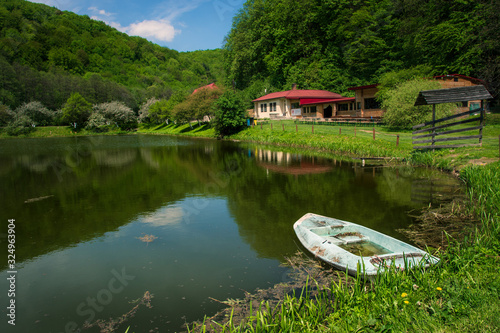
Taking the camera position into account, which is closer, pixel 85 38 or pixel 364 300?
pixel 364 300

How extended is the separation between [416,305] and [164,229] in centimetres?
773

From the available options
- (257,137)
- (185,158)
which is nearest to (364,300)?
(185,158)

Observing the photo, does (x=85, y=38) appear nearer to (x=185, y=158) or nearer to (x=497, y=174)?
(x=185, y=158)

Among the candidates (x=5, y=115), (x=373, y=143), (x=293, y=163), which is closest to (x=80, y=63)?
(x=5, y=115)

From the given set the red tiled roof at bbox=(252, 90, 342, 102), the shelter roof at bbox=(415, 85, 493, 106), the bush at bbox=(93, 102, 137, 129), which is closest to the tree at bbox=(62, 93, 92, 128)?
the bush at bbox=(93, 102, 137, 129)

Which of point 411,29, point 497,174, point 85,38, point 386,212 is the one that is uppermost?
point 85,38

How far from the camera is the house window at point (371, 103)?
38.1 metres

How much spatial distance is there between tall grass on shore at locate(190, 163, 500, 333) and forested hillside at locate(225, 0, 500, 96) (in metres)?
37.6

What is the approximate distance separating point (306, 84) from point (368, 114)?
2011 centimetres

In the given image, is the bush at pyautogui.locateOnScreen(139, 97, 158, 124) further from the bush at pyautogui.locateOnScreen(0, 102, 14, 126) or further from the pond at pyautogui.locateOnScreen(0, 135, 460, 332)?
the pond at pyautogui.locateOnScreen(0, 135, 460, 332)

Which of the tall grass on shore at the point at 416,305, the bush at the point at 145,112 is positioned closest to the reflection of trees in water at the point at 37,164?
the tall grass on shore at the point at 416,305

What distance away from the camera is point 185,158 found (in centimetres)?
2691

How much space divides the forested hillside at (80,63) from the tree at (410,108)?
55986mm

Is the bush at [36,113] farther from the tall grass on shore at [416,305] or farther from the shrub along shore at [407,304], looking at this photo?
the tall grass on shore at [416,305]
